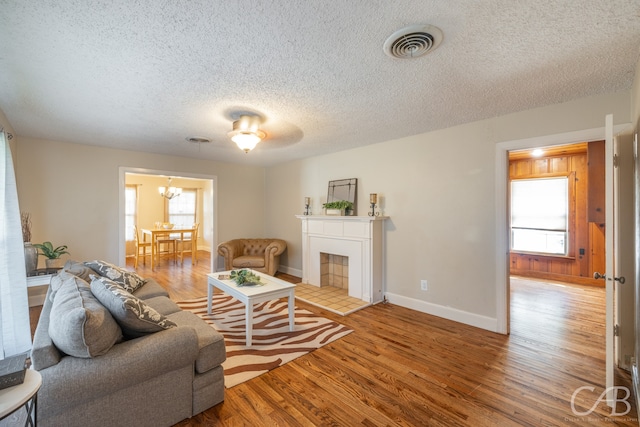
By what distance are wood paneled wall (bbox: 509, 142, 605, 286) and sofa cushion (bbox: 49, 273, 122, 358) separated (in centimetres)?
657

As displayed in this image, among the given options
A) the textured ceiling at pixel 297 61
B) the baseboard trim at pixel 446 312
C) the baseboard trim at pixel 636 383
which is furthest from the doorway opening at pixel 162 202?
the baseboard trim at pixel 636 383

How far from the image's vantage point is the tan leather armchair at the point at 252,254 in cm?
505

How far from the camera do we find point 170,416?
1649mm

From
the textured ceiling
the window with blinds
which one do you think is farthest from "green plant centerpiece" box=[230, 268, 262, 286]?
the window with blinds

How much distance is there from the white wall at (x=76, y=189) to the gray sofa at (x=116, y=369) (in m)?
2.77

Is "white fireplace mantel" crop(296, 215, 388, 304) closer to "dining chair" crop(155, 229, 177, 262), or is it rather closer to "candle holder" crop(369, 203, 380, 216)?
"candle holder" crop(369, 203, 380, 216)

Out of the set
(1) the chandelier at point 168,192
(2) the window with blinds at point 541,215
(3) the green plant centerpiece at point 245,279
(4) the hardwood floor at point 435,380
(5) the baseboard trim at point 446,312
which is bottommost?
(4) the hardwood floor at point 435,380

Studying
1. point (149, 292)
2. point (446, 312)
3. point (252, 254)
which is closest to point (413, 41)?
point (446, 312)

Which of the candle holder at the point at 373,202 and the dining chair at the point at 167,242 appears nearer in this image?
the candle holder at the point at 373,202

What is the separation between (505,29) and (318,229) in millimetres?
3625

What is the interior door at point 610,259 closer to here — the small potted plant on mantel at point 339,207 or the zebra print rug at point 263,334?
the zebra print rug at point 263,334

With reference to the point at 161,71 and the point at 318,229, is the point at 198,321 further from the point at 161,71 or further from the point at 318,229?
the point at 318,229

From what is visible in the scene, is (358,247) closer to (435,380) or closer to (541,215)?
(435,380)

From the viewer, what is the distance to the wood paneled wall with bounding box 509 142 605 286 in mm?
4777
